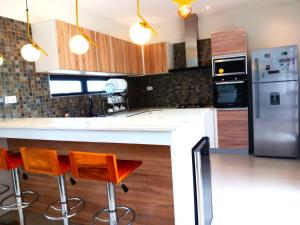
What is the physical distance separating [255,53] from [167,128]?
3.16m

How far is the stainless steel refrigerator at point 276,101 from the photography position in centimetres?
382

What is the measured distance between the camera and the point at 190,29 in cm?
480

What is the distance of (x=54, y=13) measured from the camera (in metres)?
3.45

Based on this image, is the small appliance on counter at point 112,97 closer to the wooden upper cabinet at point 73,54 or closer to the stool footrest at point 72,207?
the wooden upper cabinet at point 73,54

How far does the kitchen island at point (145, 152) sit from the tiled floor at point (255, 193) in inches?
25.6

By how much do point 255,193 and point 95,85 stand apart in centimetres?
312

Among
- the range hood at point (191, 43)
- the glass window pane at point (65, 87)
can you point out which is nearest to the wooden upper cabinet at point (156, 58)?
the range hood at point (191, 43)

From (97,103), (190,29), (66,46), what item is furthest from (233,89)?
(66,46)

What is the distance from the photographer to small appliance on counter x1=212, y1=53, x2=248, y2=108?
4.19 m

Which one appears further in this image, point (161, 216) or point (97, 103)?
point (97, 103)

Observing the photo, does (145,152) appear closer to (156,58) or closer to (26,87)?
(26,87)

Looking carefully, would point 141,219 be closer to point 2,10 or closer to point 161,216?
point 161,216

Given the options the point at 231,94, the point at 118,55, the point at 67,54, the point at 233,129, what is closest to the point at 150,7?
the point at 118,55

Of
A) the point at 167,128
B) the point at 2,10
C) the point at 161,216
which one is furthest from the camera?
the point at 2,10
